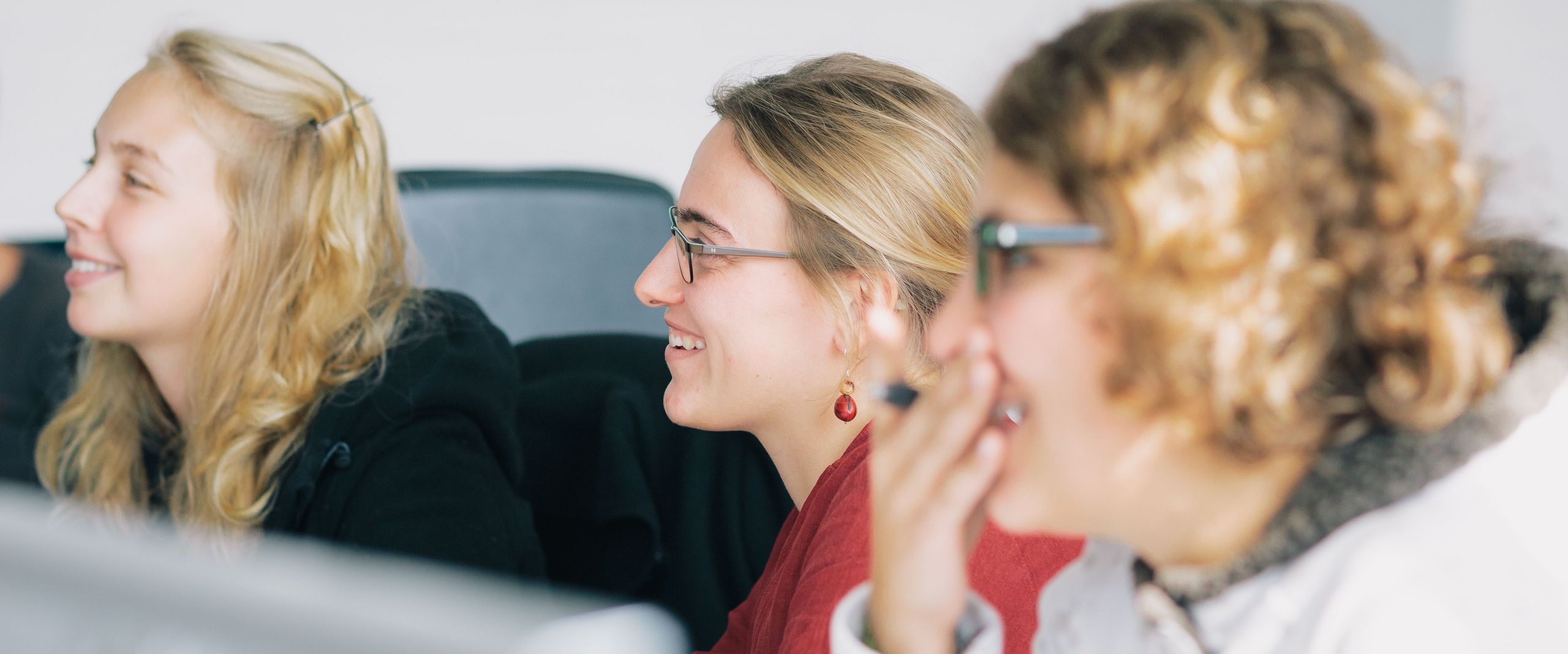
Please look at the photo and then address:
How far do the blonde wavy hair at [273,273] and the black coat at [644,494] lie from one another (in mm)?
306

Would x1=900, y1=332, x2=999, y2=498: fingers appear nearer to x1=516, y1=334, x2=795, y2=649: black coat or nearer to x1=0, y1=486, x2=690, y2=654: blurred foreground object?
x1=0, y1=486, x2=690, y2=654: blurred foreground object

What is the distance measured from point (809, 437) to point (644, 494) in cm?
39

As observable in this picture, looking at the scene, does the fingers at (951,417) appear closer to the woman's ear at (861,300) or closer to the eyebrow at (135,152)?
the woman's ear at (861,300)

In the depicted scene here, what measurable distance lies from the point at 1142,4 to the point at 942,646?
1.37 ft

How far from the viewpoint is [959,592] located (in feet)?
2.56

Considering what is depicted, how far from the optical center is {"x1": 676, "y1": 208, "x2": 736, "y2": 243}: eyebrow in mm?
1337

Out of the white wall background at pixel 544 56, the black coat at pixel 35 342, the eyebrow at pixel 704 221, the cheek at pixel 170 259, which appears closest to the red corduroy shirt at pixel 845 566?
the eyebrow at pixel 704 221

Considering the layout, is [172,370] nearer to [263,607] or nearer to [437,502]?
[437,502]

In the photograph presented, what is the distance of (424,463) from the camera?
4.90 feet

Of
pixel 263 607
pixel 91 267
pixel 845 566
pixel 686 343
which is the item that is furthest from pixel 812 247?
pixel 91 267

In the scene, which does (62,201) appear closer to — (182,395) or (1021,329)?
(182,395)

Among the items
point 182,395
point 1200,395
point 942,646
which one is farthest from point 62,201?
point 1200,395

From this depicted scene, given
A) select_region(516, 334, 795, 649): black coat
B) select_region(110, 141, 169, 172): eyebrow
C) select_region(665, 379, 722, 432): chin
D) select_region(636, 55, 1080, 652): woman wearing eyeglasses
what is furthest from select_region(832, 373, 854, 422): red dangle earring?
select_region(110, 141, 169, 172): eyebrow

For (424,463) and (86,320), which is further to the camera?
(86,320)
